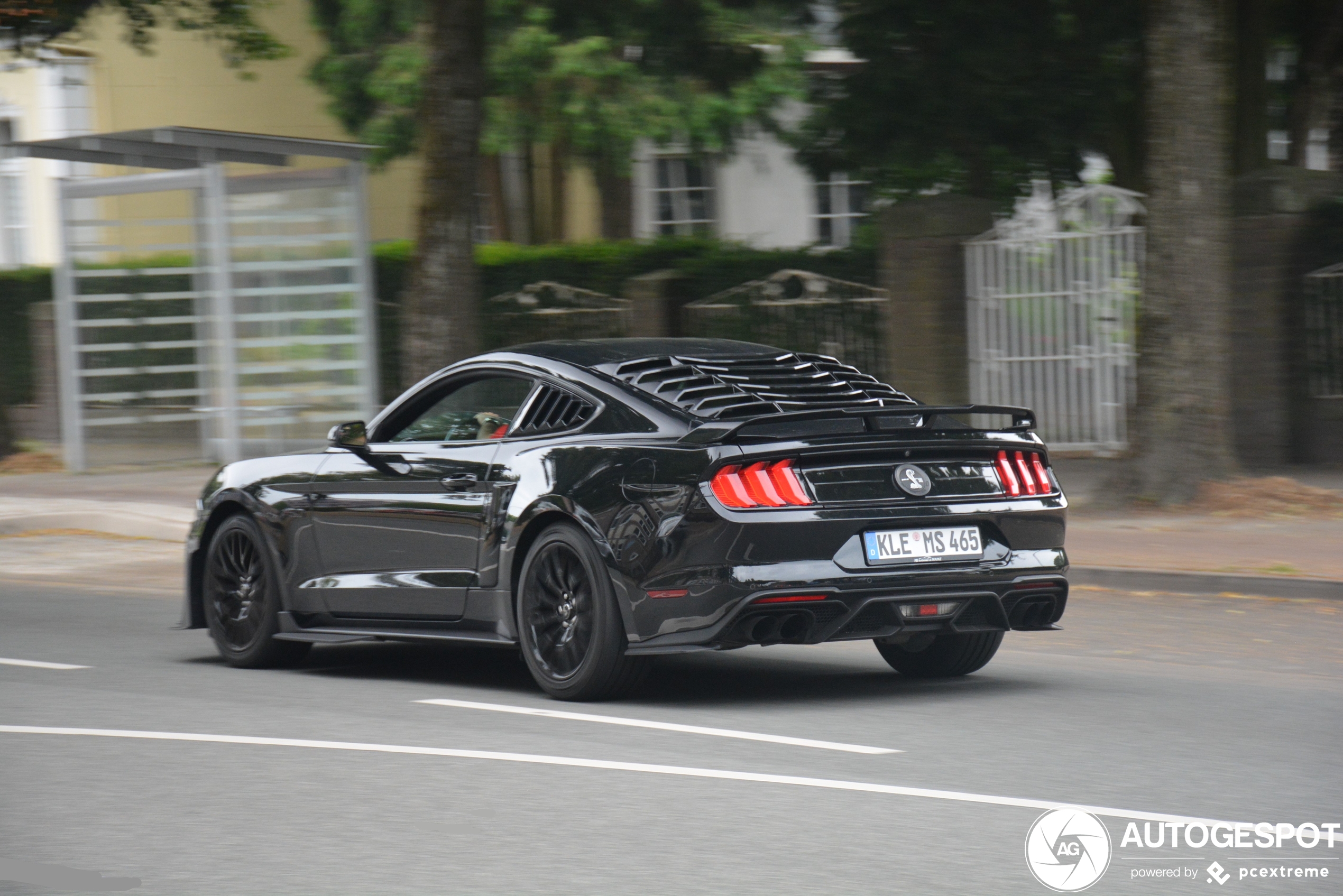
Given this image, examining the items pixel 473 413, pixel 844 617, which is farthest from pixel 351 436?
pixel 844 617

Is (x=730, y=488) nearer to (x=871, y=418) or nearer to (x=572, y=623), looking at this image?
(x=871, y=418)

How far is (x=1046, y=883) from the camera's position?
4906mm

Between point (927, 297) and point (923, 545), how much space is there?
1185 cm

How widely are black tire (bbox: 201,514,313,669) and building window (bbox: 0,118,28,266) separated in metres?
22.4

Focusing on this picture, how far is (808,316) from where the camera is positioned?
20578 millimetres

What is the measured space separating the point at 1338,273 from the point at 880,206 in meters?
4.44

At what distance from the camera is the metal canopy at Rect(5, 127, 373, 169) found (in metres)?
19.0

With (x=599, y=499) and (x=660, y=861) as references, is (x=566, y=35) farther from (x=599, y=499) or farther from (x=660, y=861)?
(x=660, y=861)

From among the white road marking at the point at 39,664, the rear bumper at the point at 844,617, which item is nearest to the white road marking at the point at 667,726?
the rear bumper at the point at 844,617

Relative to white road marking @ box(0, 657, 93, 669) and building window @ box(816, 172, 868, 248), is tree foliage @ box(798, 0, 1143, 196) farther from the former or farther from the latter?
white road marking @ box(0, 657, 93, 669)

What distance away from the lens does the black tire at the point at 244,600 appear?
29.8ft

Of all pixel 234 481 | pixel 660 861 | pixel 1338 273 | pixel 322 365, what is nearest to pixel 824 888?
pixel 660 861

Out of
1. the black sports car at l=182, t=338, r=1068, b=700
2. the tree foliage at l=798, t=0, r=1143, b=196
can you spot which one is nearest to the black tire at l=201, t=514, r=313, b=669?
the black sports car at l=182, t=338, r=1068, b=700

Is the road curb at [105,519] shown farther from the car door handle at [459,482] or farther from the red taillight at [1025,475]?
the red taillight at [1025,475]
